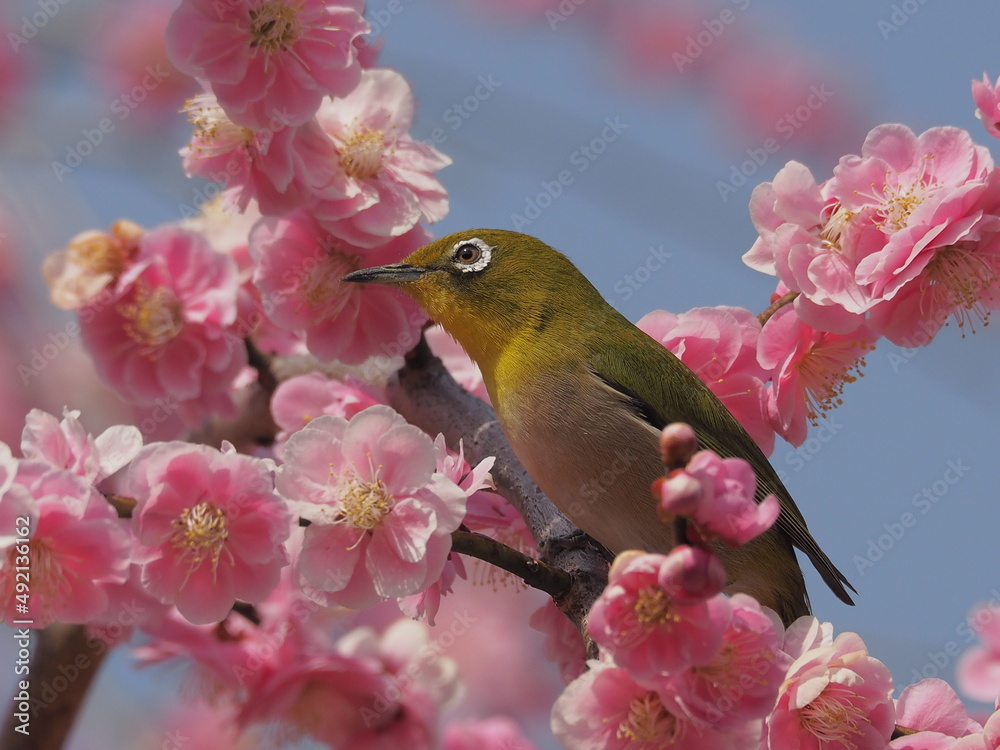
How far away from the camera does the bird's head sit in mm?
3283

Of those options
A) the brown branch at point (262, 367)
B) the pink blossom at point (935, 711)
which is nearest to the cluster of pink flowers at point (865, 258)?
the pink blossom at point (935, 711)

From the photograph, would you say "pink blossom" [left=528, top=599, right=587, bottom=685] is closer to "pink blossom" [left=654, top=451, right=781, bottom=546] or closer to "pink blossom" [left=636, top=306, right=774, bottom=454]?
"pink blossom" [left=636, top=306, right=774, bottom=454]

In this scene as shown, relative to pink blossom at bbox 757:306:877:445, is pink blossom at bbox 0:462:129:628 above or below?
below

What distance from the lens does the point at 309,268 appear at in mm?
3119

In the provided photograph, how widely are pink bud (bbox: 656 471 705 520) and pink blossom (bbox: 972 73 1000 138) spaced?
143 cm

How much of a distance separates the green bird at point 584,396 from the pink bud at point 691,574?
46.2 inches

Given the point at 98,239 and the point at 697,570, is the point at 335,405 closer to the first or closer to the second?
the point at 98,239

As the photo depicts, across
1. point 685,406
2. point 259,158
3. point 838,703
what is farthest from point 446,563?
point 259,158

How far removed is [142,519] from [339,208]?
119 centimetres

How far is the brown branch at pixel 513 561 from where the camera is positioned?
2129 millimetres

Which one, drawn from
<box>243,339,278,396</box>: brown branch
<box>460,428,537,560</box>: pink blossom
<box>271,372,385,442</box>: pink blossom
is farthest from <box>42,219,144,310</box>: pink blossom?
<box>460,428,537,560</box>: pink blossom

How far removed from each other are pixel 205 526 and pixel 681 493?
1051 millimetres

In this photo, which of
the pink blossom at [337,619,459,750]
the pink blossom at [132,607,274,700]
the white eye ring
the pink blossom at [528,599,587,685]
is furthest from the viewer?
the white eye ring

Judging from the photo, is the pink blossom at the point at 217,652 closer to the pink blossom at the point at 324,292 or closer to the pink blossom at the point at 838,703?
the pink blossom at the point at 324,292
